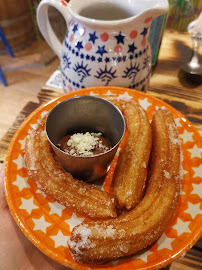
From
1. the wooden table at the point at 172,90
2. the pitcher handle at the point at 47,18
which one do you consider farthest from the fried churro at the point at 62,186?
the pitcher handle at the point at 47,18

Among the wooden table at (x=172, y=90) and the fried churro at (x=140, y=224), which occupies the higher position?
the wooden table at (x=172, y=90)

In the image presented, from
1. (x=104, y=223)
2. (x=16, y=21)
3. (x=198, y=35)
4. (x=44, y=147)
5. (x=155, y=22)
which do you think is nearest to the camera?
(x=104, y=223)

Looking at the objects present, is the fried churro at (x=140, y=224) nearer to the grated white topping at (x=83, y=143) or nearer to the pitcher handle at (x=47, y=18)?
the grated white topping at (x=83, y=143)

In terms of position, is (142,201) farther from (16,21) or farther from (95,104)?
(16,21)

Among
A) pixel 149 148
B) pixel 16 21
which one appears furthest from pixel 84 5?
pixel 16 21

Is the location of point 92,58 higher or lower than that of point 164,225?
higher

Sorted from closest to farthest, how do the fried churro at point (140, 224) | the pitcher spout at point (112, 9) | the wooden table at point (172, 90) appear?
the fried churro at point (140, 224) → the pitcher spout at point (112, 9) → the wooden table at point (172, 90)

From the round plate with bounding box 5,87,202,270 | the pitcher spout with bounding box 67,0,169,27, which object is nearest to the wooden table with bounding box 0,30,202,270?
the round plate with bounding box 5,87,202,270
